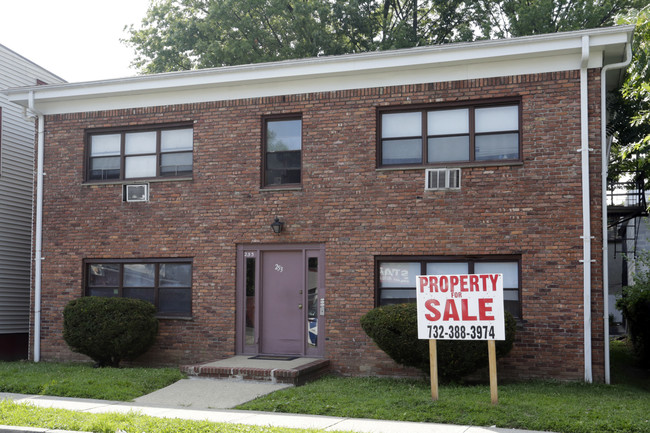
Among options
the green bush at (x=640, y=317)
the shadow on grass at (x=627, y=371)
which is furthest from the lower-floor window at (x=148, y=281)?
the green bush at (x=640, y=317)

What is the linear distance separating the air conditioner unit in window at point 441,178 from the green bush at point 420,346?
8.03 ft

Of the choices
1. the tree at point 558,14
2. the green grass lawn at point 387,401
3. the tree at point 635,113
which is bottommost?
the green grass lawn at point 387,401

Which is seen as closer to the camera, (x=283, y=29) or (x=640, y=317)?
(x=640, y=317)

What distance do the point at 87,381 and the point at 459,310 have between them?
6270 millimetres

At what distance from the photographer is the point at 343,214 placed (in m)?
13.1

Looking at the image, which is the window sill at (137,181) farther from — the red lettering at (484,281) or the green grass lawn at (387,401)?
the red lettering at (484,281)

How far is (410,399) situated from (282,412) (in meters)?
1.78

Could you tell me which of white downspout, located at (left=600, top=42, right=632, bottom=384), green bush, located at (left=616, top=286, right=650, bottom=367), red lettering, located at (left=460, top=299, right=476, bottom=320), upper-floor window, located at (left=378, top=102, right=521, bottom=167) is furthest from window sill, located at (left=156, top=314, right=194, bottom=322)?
green bush, located at (left=616, top=286, right=650, bottom=367)

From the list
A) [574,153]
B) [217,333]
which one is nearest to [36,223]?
[217,333]

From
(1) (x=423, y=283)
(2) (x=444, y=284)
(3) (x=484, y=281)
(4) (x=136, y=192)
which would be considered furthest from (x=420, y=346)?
(4) (x=136, y=192)

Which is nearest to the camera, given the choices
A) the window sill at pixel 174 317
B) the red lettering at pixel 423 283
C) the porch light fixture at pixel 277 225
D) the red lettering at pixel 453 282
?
the red lettering at pixel 453 282

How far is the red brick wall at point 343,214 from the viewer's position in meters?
11.8

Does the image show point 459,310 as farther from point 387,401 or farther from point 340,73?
point 340,73

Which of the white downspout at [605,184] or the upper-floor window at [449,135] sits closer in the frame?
the white downspout at [605,184]
